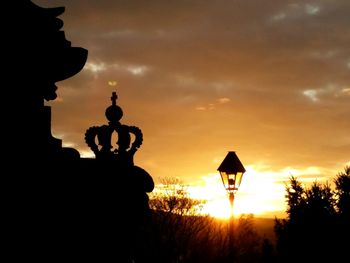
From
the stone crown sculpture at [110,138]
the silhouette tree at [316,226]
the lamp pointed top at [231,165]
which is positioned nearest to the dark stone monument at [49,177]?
the stone crown sculpture at [110,138]

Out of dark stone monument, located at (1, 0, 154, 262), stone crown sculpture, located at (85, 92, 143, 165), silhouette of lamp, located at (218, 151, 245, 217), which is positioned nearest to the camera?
dark stone monument, located at (1, 0, 154, 262)

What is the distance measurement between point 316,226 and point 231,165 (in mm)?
3196

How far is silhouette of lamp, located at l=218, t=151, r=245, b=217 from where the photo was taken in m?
13.2

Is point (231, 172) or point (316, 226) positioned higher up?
point (231, 172)

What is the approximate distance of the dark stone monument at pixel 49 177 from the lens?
7332 millimetres

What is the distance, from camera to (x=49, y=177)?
301 inches

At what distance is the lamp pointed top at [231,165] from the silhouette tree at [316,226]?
9.12 feet

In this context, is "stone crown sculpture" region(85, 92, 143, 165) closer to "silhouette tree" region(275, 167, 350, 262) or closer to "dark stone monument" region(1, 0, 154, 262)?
"dark stone monument" region(1, 0, 154, 262)

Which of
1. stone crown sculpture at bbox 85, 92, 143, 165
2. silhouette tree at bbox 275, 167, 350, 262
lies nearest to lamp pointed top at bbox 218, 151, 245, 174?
silhouette tree at bbox 275, 167, 350, 262

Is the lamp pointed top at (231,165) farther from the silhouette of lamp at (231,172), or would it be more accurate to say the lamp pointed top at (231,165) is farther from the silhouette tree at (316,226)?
the silhouette tree at (316,226)

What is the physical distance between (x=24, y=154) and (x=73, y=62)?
5.92 feet

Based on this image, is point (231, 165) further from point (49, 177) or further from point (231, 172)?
point (49, 177)

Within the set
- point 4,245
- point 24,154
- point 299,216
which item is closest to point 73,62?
point 24,154

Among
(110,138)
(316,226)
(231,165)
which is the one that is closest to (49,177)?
(110,138)
